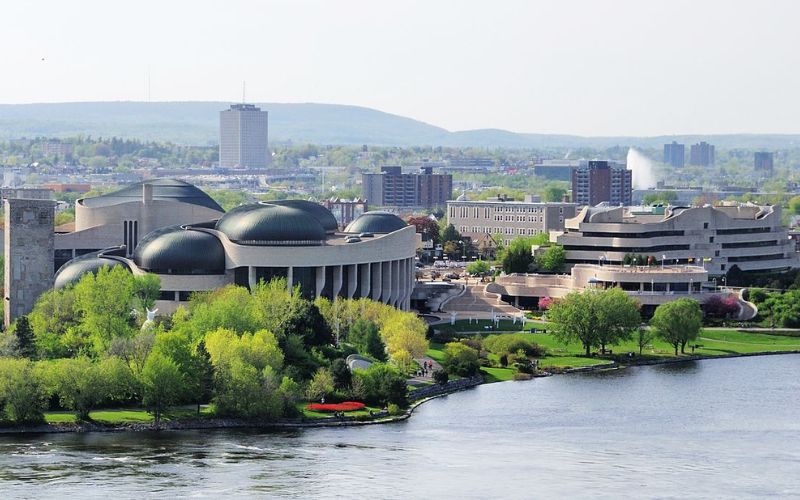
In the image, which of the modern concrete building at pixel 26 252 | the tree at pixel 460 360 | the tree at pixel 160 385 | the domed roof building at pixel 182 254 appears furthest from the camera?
the domed roof building at pixel 182 254

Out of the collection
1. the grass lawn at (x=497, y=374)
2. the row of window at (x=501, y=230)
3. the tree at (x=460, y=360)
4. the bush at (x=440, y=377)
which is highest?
the row of window at (x=501, y=230)

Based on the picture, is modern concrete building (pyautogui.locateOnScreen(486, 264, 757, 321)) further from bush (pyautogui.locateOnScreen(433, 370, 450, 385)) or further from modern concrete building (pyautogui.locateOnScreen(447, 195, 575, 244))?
modern concrete building (pyautogui.locateOnScreen(447, 195, 575, 244))

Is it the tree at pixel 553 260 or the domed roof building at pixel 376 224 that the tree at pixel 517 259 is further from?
the domed roof building at pixel 376 224

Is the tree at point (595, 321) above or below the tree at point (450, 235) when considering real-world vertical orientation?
below

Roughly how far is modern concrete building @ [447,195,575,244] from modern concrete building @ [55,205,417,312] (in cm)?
6589

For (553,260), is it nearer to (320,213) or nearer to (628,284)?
(628,284)

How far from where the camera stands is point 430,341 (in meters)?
107

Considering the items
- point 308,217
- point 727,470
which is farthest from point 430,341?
point 727,470

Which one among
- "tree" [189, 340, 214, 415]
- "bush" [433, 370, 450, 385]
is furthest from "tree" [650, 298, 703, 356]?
"tree" [189, 340, 214, 415]

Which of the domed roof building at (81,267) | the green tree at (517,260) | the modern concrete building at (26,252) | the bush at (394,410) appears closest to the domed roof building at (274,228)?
the domed roof building at (81,267)

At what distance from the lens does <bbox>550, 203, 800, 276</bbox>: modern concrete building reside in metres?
136

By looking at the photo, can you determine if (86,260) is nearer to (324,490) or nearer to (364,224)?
(364,224)

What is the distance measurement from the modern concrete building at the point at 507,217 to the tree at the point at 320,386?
9482 cm

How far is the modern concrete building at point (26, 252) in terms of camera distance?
107 meters
